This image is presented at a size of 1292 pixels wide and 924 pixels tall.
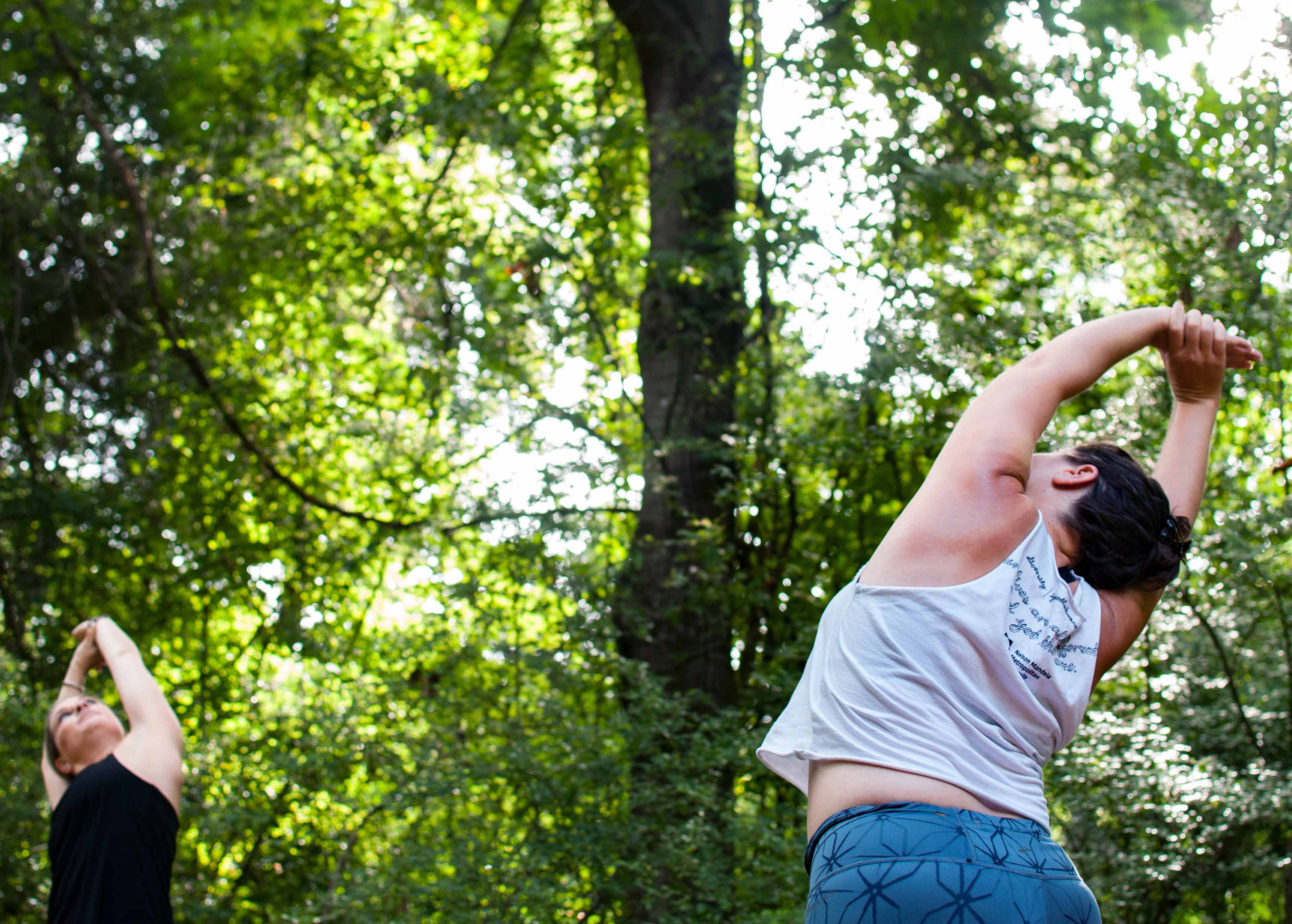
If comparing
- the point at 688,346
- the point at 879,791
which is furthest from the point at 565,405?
the point at 879,791

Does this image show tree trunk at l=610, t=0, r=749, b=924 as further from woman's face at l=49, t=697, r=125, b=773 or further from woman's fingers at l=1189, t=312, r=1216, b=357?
woman's fingers at l=1189, t=312, r=1216, b=357

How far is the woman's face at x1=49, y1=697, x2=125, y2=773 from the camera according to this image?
3.18 meters

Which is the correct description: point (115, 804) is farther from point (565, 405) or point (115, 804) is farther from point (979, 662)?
point (565, 405)

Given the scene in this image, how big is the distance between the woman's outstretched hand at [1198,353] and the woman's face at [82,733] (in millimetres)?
3000

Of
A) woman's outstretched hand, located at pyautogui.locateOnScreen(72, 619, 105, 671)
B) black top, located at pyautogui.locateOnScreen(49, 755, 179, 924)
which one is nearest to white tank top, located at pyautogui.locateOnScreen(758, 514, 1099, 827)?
black top, located at pyautogui.locateOnScreen(49, 755, 179, 924)

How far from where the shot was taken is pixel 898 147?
15.8 feet

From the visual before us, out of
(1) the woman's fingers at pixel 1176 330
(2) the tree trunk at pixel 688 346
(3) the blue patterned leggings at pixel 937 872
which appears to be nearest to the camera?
(3) the blue patterned leggings at pixel 937 872

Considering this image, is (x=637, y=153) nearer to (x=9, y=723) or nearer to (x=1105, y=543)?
(x=9, y=723)

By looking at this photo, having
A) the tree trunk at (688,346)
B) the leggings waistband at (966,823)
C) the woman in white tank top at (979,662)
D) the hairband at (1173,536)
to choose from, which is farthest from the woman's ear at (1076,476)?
the tree trunk at (688,346)

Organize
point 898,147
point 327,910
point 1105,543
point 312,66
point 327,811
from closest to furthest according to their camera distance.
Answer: point 1105,543, point 327,910, point 898,147, point 327,811, point 312,66

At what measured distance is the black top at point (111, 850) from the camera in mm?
2791

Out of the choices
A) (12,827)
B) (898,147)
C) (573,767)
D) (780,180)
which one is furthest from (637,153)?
(12,827)

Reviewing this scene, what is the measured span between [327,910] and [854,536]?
2940 millimetres

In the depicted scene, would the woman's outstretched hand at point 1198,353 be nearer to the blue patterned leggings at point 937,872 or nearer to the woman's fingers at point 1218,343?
the woman's fingers at point 1218,343
